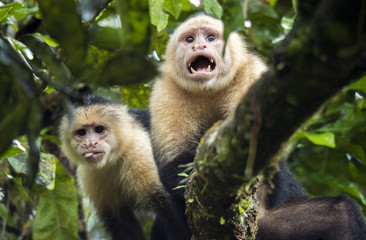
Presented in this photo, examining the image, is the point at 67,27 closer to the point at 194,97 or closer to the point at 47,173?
the point at 194,97

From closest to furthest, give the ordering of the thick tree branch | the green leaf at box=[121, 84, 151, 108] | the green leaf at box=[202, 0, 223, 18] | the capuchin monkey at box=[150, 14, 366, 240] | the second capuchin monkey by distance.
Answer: the thick tree branch, the capuchin monkey at box=[150, 14, 366, 240], the green leaf at box=[202, 0, 223, 18], the second capuchin monkey, the green leaf at box=[121, 84, 151, 108]

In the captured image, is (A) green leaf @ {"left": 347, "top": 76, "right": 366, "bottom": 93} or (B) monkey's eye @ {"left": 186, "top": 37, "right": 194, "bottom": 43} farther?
(A) green leaf @ {"left": 347, "top": 76, "right": 366, "bottom": 93}

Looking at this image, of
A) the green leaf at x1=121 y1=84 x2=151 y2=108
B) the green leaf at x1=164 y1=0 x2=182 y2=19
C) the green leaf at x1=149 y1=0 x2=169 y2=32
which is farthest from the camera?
the green leaf at x1=121 y1=84 x2=151 y2=108

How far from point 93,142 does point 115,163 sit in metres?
0.35

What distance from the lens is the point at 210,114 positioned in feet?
13.1

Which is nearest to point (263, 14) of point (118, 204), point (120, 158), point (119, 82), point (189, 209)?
point (120, 158)

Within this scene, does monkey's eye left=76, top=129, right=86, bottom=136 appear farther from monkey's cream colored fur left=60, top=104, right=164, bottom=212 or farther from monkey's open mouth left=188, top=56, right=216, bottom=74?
monkey's open mouth left=188, top=56, right=216, bottom=74

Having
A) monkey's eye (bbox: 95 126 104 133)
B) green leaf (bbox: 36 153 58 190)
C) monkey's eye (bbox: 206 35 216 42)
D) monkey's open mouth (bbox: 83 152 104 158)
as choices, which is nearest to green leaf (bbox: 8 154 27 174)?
green leaf (bbox: 36 153 58 190)

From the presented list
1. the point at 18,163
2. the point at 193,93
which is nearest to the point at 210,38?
the point at 193,93

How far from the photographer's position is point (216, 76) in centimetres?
400

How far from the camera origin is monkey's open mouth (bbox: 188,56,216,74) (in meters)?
4.16

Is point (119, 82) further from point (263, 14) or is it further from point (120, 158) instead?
point (263, 14)

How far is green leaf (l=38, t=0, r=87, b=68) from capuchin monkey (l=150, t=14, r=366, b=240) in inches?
100

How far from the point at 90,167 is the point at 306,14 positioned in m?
3.90
